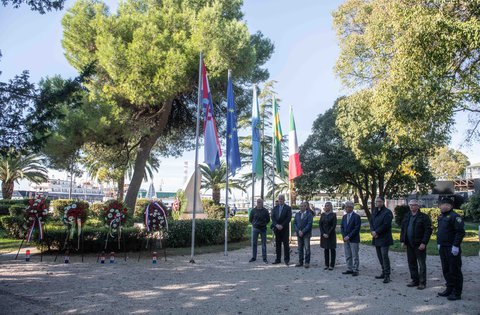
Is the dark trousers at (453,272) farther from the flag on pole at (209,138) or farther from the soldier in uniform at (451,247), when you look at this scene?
the flag on pole at (209,138)

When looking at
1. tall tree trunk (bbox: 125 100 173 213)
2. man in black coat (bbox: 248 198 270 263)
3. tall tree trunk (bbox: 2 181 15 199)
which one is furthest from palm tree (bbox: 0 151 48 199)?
man in black coat (bbox: 248 198 270 263)

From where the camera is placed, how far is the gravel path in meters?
6.11

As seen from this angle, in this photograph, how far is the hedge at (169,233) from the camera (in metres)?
12.3

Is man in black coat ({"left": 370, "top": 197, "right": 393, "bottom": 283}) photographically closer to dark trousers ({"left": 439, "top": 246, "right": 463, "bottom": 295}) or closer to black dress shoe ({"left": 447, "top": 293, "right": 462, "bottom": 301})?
dark trousers ({"left": 439, "top": 246, "right": 463, "bottom": 295})

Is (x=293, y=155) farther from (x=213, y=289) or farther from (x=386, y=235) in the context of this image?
(x=213, y=289)

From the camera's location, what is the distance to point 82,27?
65.5 ft

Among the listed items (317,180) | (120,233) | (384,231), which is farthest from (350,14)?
(120,233)

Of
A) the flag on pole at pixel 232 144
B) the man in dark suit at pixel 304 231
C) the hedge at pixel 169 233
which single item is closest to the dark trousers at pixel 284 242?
the man in dark suit at pixel 304 231

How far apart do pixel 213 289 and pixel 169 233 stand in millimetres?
6598

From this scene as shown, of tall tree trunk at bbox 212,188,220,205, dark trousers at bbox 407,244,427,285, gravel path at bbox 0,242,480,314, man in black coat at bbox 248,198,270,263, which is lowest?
gravel path at bbox 0,242,480,314

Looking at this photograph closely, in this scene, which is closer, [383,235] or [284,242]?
[383,235]

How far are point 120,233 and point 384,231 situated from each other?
26.6 ft

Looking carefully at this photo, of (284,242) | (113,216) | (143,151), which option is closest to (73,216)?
(113,216)

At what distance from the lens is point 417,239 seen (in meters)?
7.72
